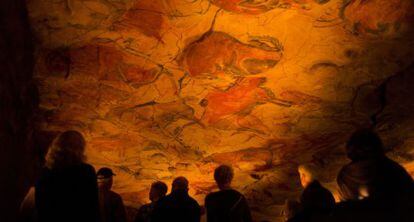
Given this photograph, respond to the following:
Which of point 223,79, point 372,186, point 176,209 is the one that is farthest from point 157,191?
point 372,186

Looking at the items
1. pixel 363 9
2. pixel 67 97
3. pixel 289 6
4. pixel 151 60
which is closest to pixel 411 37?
pixel 363 9

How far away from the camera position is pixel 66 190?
3111 millimetres

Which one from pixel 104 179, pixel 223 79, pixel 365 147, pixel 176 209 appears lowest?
pixel 176 209

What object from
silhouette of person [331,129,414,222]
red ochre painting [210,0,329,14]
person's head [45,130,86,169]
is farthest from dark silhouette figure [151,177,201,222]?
red ochre painting [210,0,329,14]

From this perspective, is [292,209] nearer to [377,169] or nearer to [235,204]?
[235,204]

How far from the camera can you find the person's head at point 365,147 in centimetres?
346

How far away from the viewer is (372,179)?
10.8 ft

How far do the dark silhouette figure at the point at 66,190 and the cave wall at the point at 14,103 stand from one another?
1624 millimetres

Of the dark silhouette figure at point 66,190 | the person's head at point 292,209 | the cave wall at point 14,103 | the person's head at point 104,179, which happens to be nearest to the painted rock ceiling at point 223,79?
the cave wall at point 14,103

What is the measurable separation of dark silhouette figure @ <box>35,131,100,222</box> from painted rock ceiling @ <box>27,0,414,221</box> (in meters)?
2.33

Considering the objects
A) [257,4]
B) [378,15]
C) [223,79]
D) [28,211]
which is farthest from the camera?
[223,79]

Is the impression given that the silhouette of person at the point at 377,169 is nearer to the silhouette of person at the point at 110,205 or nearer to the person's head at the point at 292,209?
the person's head at the point at 292,209

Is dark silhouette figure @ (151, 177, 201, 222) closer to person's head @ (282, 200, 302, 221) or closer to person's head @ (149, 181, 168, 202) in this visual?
person's head @ (149, 181, 168, 202)

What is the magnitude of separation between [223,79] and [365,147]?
2.81 metres
